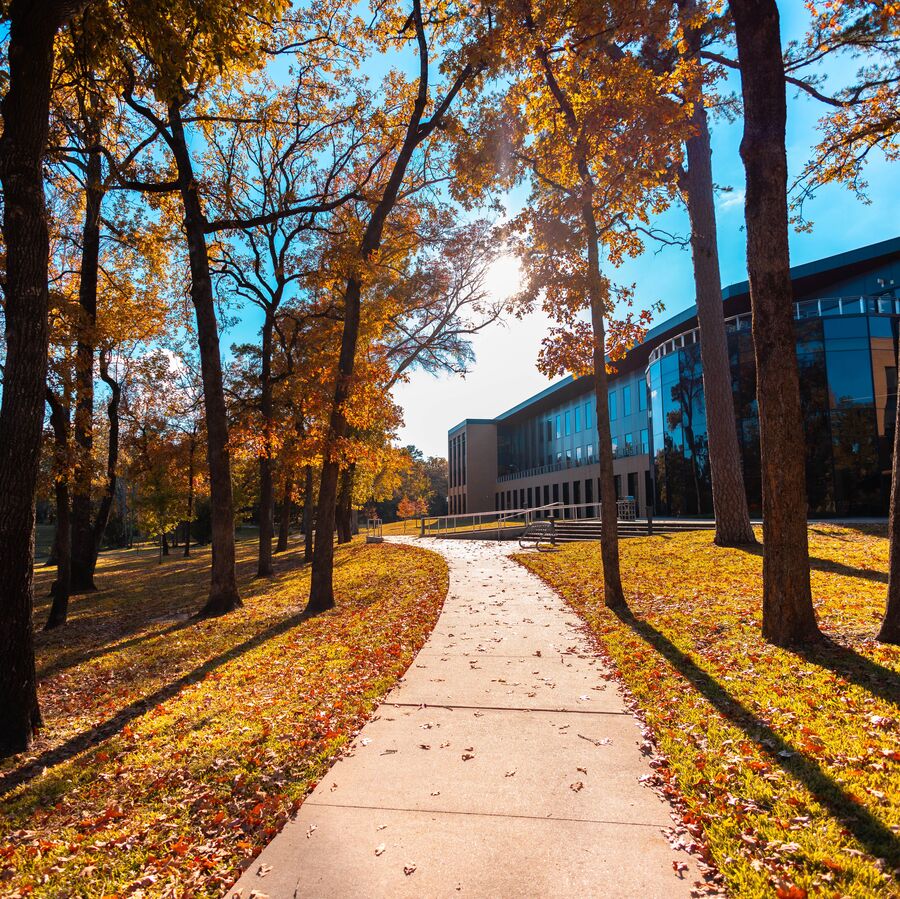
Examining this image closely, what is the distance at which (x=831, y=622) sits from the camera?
747 cm

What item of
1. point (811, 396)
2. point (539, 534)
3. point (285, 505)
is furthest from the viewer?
point (285, 505)

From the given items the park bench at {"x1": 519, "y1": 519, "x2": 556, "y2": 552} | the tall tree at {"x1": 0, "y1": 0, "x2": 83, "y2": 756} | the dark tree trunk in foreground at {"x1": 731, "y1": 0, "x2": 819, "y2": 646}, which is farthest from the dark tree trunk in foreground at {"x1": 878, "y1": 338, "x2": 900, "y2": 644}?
the park bench at {"x1": 519, "y1": 519, "x2": 556, "y2": 552}

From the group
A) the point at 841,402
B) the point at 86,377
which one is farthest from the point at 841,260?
the point at 86,377

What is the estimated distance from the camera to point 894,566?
6.20 meters

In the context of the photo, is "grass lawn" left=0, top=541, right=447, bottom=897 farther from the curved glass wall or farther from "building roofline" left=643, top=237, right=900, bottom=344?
"building roofline" left=643, top=237, right=900, bottom=344

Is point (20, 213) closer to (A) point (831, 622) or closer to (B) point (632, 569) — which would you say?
(A) point (831, 622)

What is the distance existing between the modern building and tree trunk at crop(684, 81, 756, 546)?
27.7 feet

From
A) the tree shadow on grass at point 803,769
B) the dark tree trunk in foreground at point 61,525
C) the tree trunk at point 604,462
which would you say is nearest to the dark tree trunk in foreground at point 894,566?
the tree shadow on grass at point 803,769

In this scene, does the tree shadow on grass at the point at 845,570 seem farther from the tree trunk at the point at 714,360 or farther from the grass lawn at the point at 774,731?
the tree trunk at the point at 714,360

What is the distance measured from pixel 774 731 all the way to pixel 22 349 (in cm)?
717

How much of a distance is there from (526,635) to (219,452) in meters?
7.04

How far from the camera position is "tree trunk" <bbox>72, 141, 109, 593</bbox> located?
37.1ft

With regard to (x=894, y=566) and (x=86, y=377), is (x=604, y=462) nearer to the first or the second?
(x=894, y=566)

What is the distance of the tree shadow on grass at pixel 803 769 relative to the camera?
3111mm
